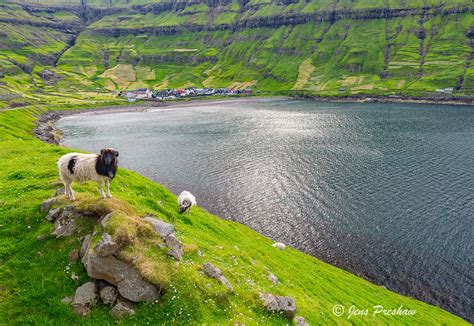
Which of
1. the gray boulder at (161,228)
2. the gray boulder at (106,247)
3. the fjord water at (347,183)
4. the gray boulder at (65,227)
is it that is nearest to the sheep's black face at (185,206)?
the gray boulder at (161,228)

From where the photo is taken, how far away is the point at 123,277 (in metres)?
15.6

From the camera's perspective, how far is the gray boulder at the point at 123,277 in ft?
51.0

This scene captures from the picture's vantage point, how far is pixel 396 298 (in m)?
38.4

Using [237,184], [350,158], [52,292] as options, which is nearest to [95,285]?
[52,292]

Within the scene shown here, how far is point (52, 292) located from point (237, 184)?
68437mm

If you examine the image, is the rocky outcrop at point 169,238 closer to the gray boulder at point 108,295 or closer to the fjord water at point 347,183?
the gray boulder at point 108,295

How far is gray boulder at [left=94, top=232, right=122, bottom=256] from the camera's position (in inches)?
618

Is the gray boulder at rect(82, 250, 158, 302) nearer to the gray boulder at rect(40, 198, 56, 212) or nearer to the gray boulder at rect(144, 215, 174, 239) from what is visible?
the gray boulder at rect(144, 215, 174, 239)

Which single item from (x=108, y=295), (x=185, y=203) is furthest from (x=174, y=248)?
(x=185, y=203)

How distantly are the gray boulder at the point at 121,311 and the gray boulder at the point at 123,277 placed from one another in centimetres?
45

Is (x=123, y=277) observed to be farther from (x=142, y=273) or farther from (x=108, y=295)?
(x=108, y=295)
